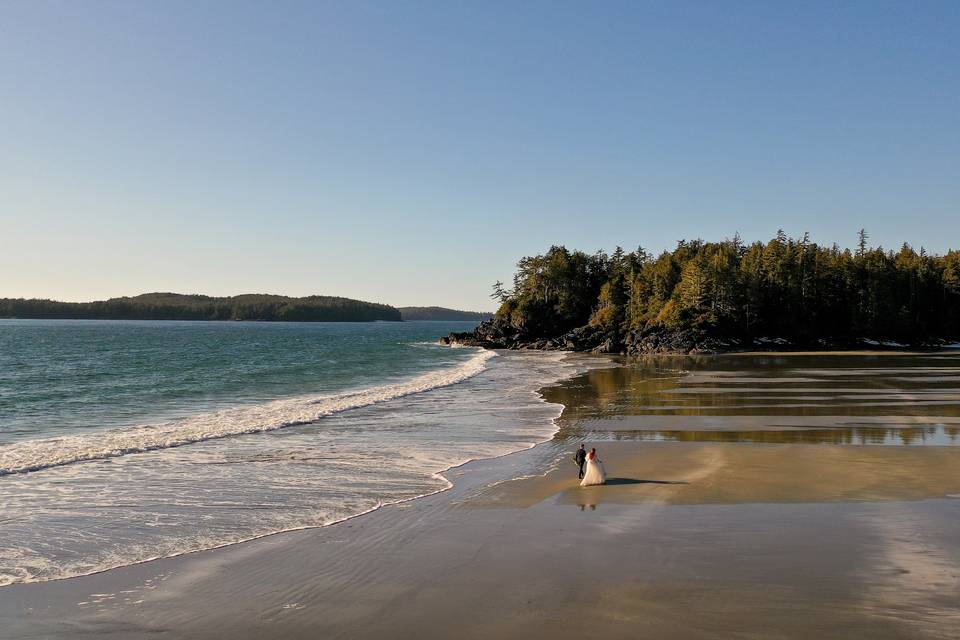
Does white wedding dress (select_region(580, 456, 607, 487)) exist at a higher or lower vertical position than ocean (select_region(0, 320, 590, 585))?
higher

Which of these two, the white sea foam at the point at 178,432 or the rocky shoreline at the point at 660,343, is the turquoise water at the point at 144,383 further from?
the rocky shoreline at the point at 660,343

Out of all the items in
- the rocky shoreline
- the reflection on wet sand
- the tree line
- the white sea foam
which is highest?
the tree line

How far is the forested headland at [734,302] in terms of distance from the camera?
3762 inches

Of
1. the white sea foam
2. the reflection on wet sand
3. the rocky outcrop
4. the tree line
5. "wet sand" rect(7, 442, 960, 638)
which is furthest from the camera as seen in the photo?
the tree line

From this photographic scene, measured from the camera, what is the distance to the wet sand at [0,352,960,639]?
8.29m

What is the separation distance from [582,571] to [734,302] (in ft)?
314

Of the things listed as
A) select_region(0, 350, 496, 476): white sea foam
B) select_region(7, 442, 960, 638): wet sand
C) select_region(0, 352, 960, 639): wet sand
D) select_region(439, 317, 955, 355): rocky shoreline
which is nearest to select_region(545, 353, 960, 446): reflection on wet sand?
select_region(0, 352, 960, 639): wet sand

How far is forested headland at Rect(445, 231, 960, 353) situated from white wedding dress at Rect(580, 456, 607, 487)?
74478 millimetres

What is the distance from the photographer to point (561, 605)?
8.80 metres

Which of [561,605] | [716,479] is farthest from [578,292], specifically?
[561,605]

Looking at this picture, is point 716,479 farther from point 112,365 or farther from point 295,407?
point 112,365

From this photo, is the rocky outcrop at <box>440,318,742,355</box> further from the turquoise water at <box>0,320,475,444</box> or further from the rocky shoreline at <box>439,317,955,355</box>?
the turquoise water at <box>0,320,475,444</box>

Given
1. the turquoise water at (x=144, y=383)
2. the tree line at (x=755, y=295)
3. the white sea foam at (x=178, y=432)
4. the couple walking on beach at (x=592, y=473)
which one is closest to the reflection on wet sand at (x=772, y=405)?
the couple walking on beach at (x=592, y=473)

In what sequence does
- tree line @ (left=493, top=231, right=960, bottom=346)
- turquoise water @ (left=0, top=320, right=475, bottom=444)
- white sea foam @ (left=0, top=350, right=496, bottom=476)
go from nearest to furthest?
white sea foam @ (left=0, top=350, right=496, bottom=476), turquoise water @ (left=0, top=320, right=475, bottom=444), tree line @ (left=493, top=231, right=960, bottom=346)
